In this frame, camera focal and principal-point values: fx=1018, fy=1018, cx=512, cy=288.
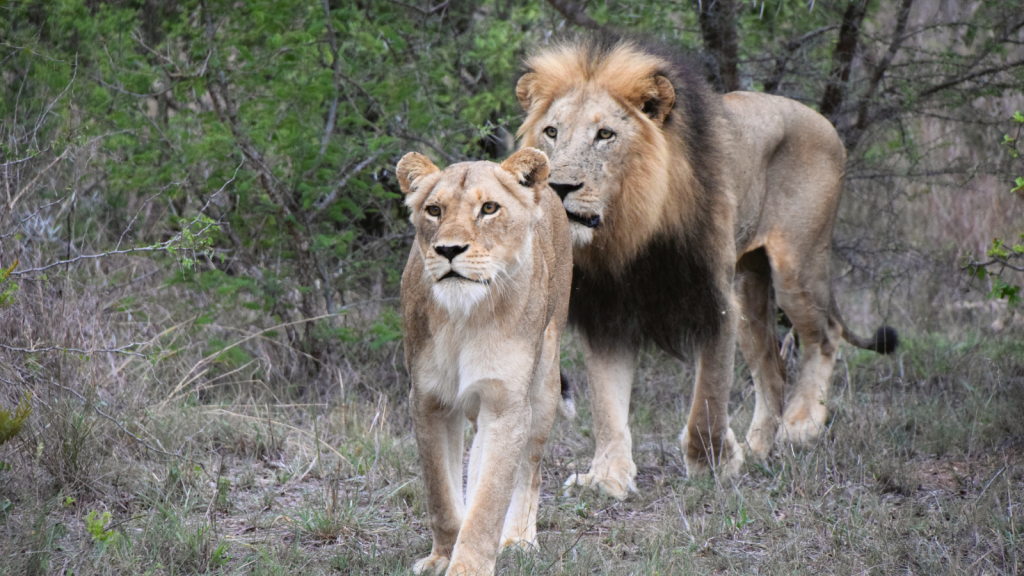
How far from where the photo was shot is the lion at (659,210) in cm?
406

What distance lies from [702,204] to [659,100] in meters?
0.49

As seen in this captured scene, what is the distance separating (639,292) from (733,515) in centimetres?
113

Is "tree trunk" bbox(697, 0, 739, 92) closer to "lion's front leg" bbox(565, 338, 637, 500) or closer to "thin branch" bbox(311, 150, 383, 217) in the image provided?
"thin branch" bbox(311, 150, 383, 217)

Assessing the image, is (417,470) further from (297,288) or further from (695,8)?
(695,8)

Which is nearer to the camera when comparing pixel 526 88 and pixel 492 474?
pixel 492 474

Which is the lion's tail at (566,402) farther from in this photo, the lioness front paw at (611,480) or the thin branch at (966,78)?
the thin branch at (966,78)

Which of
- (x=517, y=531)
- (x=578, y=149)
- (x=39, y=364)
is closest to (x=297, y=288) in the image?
(x=39, y=364)

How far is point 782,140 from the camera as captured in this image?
5078mm

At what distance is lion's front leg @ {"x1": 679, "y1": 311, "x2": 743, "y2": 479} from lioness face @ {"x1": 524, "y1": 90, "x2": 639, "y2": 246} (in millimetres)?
814

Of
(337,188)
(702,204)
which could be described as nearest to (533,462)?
(702,204)

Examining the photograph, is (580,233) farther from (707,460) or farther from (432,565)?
(432,565)

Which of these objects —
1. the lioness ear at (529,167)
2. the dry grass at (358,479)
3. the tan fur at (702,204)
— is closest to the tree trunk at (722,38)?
the tan fur at (702,204)

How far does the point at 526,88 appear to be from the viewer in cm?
432

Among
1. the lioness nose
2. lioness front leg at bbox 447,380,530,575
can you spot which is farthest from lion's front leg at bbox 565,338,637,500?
the lioness nose
